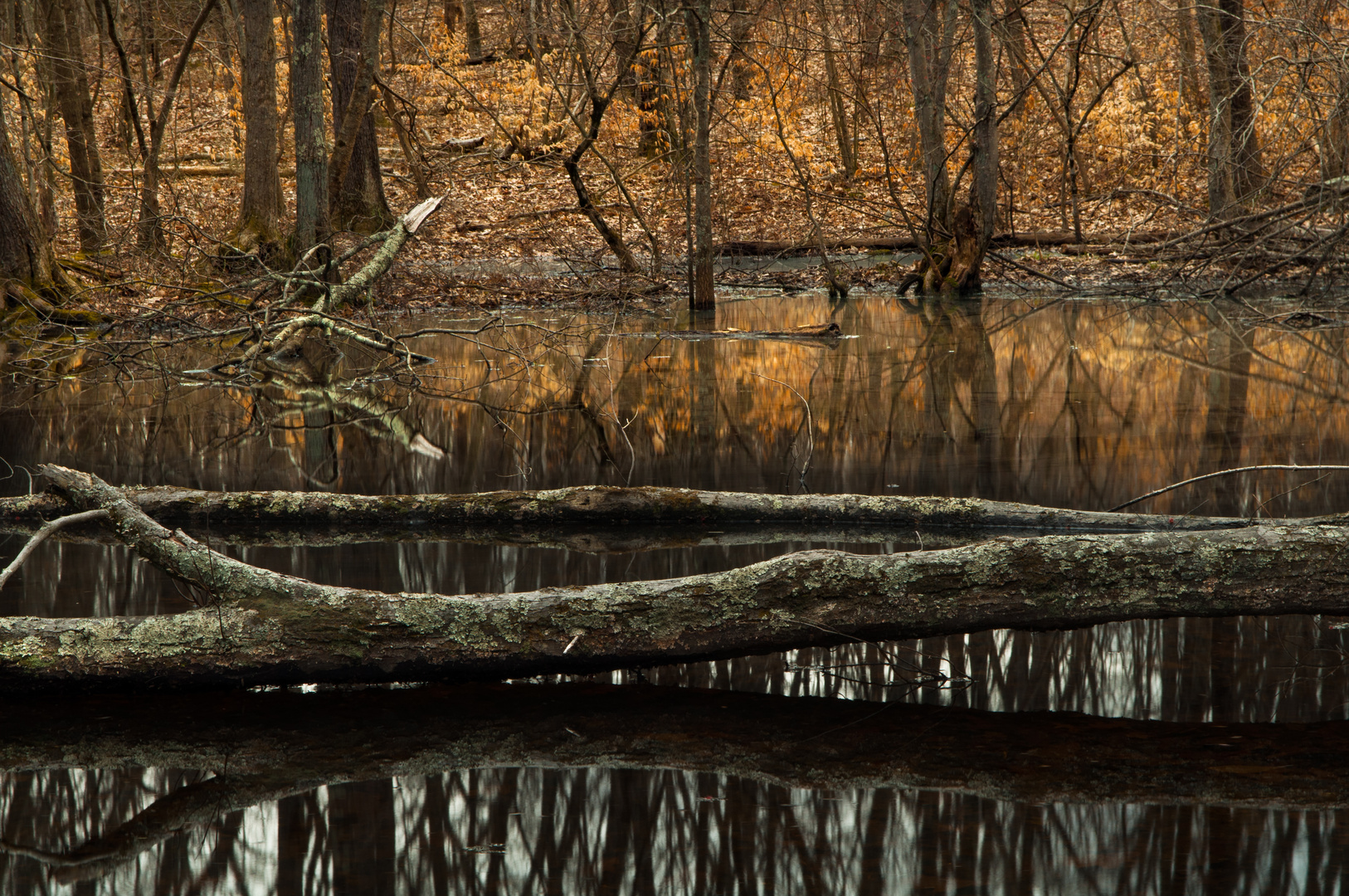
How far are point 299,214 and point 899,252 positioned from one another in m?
12.7

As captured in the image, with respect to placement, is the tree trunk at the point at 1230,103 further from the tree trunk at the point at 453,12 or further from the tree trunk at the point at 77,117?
the tree trunk at the point at 453,12

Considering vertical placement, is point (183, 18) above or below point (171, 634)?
above

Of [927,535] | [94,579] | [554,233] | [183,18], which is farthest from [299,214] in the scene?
[183,18]

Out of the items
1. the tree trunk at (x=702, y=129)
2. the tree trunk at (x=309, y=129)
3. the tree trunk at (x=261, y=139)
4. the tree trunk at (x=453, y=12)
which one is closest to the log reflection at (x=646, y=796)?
the tree trunk at (x=309, y=129)

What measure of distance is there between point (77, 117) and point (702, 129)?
12579 mm

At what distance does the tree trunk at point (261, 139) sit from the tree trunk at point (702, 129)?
23.7ft

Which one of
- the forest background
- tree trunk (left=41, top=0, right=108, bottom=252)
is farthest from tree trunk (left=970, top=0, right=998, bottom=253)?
tree trunk (left=41, top=0, right=108, bottom=252)

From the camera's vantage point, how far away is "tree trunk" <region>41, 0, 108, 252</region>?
70.6ft

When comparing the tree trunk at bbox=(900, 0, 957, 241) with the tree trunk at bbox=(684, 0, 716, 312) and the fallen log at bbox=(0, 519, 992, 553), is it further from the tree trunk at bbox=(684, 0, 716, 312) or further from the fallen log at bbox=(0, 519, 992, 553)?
the fallen log at bbox=(0, 519, 992, 553)

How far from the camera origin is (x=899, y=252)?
24656 millimetres

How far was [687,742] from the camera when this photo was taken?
3896 mm

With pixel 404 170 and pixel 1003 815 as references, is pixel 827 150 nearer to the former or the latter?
pixel 404 170

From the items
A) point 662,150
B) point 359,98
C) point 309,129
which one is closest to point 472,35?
point 662,150

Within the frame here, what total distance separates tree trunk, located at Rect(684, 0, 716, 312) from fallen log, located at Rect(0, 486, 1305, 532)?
10528 millimetres
